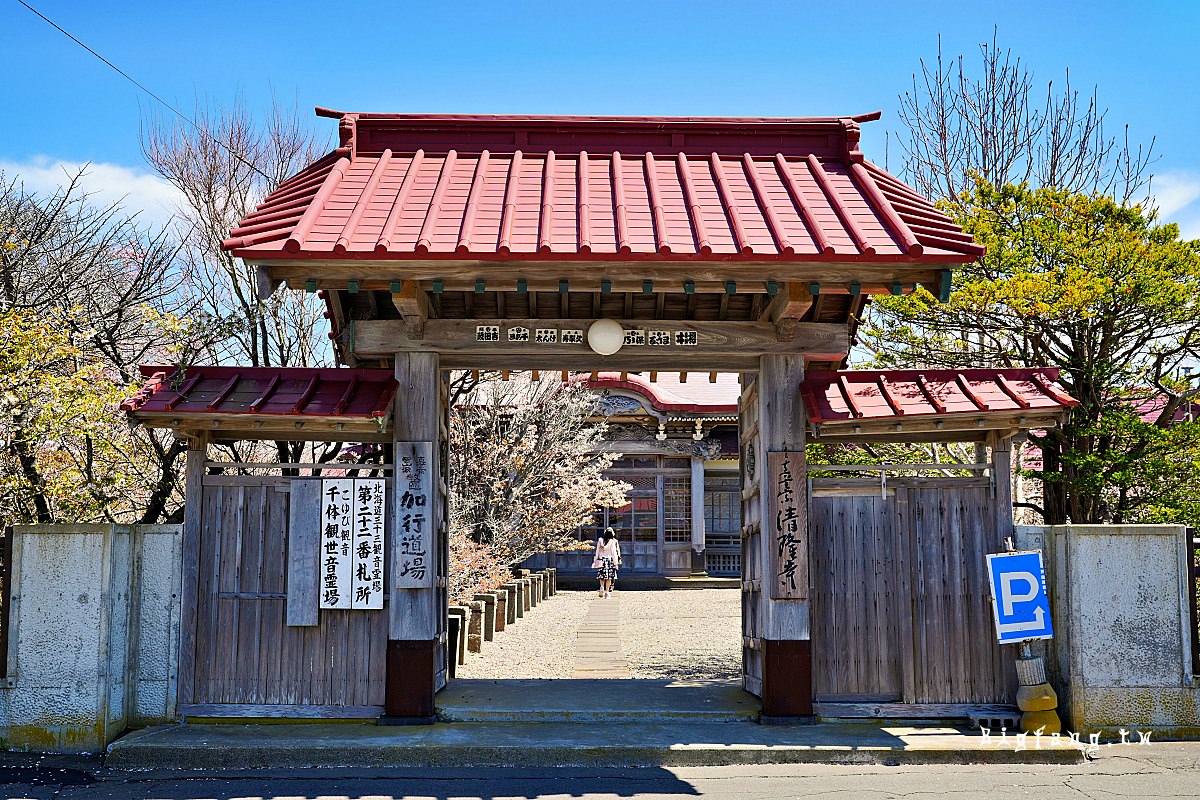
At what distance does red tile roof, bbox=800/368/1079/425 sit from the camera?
8.29 m

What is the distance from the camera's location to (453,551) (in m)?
15.5

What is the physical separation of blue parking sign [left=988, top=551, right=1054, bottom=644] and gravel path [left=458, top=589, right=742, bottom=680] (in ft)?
13.9

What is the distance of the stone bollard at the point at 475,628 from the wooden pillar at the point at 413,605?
16.6 feet

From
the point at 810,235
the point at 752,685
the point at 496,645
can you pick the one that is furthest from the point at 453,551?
the point at 810,235

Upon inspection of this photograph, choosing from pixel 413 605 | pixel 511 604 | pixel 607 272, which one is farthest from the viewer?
pixel 511 604

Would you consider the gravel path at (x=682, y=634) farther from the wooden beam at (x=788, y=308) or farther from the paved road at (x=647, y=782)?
the wooden beam at (x=788, y=308)

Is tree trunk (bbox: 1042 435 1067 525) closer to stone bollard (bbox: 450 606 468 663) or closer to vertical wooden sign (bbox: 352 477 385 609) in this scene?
stone bollard (bbox: 450 606 468 663)

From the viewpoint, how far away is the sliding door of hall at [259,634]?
851cm

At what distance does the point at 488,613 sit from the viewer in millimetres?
15180

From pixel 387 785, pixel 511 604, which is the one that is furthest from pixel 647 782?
pixel 511 604

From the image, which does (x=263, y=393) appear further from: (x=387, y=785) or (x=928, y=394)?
(x=928, y=394)

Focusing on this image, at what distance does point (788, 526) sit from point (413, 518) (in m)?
3.15

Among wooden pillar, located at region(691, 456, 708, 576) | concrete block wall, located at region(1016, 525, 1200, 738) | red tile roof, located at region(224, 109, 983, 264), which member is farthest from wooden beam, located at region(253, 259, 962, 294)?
wooden pillar, located at region(691, 456, 708, 576)

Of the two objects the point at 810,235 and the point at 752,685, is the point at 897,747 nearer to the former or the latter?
the point at 752,685
